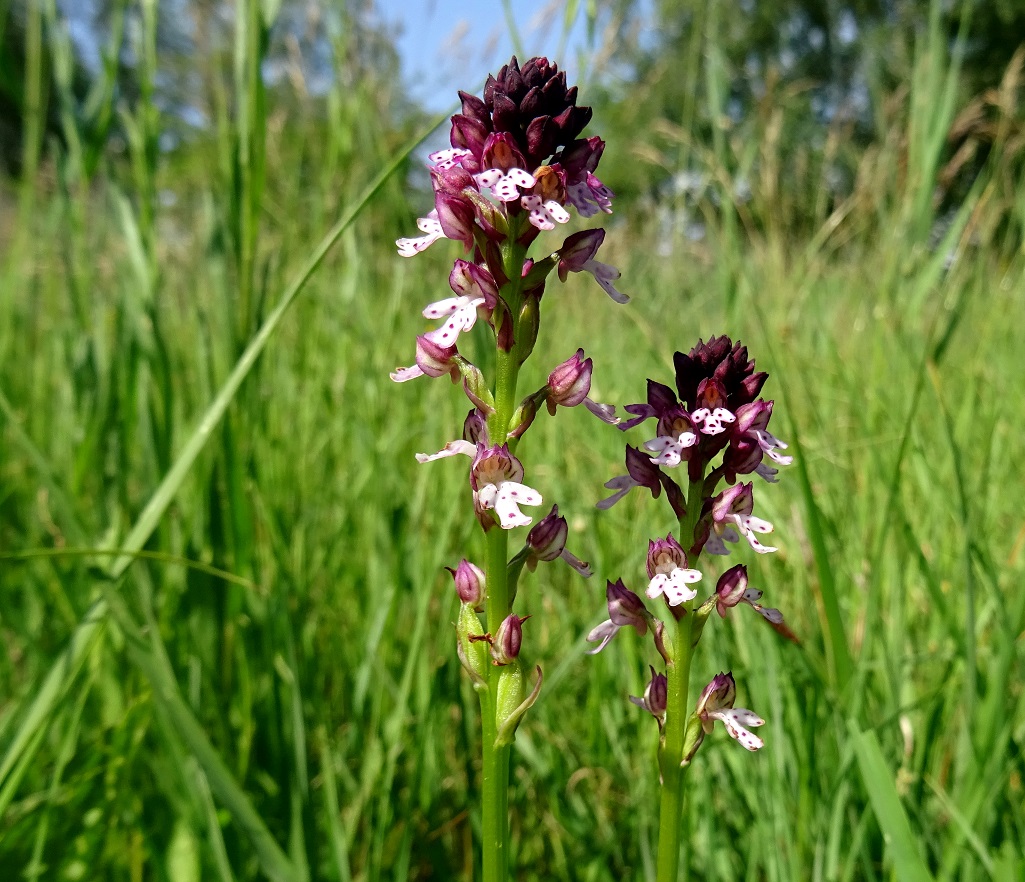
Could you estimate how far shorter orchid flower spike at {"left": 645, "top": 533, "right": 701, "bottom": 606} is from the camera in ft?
2.86

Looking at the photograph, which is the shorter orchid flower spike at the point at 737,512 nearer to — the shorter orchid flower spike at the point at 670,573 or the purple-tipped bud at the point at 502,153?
the shorter orchid flower spike at the point at 670,573

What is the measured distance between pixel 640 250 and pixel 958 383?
8.31 ft

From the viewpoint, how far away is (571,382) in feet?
3.24

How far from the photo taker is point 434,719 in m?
1.88

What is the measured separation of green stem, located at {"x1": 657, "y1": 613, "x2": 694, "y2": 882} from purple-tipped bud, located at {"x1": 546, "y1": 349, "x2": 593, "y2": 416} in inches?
10.4

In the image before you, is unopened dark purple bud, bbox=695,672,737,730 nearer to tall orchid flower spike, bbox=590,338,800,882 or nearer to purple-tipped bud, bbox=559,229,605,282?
tall orchid flower spike, bbox=590,338,800,882

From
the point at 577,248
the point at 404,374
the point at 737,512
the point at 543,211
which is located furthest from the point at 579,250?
A: the point at 737,512

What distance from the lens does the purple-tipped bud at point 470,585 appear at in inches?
38.1

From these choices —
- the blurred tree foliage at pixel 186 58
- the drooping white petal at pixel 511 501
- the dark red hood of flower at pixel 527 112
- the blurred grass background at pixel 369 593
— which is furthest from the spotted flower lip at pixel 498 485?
the blurred tree foliage at pixel 186 58

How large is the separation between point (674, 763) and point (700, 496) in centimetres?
27

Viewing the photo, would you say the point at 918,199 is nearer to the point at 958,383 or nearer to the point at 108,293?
the point at 958,383

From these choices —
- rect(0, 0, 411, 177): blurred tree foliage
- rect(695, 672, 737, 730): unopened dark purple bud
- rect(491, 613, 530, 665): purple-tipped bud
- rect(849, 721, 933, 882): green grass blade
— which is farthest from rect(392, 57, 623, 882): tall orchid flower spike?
rect(0, 0, 411, 177): blurred tree foliage

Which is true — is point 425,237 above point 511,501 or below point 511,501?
above

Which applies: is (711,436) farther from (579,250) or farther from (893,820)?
(893,820)
